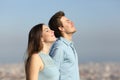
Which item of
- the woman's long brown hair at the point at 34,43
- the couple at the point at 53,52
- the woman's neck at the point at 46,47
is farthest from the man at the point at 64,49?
the woman's long brown hair at the point at 34,43

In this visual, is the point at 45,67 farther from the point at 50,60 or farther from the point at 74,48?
the point at 74,48

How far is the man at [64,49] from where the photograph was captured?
615 cm

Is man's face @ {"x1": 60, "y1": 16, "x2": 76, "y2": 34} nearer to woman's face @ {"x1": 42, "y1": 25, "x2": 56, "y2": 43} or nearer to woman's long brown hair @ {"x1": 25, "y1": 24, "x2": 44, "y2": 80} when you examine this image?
woman's face @ {"x1": 42, "y1": 25, "x2": 56, "y2": 43}

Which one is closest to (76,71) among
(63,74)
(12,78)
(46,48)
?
(63,74)

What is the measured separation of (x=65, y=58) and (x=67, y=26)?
0.41 m

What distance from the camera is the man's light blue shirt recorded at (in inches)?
242

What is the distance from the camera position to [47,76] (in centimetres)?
566

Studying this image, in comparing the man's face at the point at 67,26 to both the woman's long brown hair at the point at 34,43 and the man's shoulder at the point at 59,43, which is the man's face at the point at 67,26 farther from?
the woman's long brown hair at the point at 34,43

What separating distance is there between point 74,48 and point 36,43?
2.71 feet

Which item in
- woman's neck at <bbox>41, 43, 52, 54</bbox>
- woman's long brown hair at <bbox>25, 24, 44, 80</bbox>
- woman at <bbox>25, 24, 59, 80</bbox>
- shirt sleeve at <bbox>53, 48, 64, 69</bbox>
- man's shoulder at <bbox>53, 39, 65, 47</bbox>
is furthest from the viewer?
man's shoulder at <bbox>53, 39, 65, 47</bbox>

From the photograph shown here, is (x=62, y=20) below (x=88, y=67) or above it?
above

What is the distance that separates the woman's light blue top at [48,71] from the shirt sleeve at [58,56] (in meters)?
0.29

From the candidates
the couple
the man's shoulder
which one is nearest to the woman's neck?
the couple

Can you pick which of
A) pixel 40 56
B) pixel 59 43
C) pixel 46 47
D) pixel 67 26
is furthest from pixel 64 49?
pixel 40 56
